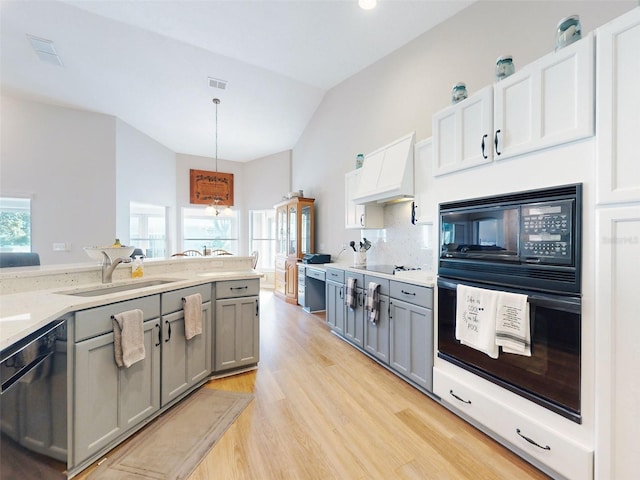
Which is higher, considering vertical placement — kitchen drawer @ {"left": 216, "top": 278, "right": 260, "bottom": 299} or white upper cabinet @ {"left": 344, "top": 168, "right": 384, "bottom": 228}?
white upper cabinet @ {"left": 344, "top": 168, "right": 384, "bottom": 228}

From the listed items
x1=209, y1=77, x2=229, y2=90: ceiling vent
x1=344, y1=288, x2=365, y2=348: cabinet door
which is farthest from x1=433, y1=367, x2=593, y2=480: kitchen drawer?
x1=209, y1=77, x2=229, y2=90: ceiling vent

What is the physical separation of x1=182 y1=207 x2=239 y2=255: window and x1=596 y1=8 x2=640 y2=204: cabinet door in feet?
21.5

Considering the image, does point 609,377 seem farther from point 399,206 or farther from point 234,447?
point 399,206

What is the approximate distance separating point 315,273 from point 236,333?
2.17 meters

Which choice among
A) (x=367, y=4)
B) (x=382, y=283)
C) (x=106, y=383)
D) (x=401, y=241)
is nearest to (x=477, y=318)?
(x=382, y=283)

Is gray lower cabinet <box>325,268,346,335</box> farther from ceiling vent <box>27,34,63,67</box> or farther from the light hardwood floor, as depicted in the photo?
ceiling vent <box>27,34,63,67</box>

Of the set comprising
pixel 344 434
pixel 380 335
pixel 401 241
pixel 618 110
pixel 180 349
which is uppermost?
pixel 618 110

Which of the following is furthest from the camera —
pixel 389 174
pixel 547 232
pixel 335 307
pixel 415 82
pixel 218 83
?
pixel 218 83

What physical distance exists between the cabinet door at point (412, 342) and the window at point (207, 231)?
539 centimetres

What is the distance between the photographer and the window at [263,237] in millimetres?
7504

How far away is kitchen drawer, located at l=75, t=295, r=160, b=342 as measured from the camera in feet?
4.80

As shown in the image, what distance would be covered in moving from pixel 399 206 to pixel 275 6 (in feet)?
8.69

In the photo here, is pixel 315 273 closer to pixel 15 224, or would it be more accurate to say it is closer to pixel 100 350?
pixel 100 350

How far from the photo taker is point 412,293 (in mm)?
2320
